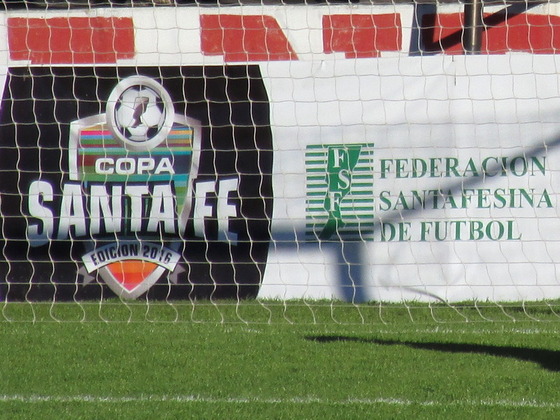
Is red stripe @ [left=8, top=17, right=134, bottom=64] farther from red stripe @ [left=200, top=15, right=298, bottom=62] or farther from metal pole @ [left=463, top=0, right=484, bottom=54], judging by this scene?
metal pole @ [left=463, top=0, right=484, bottom=54]

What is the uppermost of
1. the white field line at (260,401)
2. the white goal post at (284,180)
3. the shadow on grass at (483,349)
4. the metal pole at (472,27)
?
the metal pole at (472,27)

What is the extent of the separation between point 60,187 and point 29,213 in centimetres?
31

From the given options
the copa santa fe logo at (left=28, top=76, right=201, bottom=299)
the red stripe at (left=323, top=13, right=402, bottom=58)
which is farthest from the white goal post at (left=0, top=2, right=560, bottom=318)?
the red stripe at (left=323, top=13, right=402, bottom=58)

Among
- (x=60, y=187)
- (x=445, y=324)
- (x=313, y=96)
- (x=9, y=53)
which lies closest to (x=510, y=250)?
(x=445, y=324)

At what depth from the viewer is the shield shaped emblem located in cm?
781

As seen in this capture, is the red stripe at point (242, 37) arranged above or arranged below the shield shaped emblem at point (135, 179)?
above

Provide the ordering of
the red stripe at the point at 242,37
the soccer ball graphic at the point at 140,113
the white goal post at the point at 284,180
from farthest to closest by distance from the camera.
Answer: the red stripe at the point at 242,37 < the soccer ball graphic at the point at 140,113 < the white goal post at the point at 284,180

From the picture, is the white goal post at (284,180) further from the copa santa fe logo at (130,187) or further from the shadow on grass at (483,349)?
the shadow on grass at (483,349)

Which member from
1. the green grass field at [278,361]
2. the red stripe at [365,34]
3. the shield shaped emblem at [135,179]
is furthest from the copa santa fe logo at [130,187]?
the red stripe at [365,34]

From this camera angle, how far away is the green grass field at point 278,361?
461cm

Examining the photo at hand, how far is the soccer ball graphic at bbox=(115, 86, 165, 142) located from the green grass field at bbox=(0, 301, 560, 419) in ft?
4.39

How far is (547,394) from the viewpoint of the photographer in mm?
4793

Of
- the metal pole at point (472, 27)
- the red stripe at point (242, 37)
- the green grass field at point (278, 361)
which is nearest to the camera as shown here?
the green grass field at point (278, 361)

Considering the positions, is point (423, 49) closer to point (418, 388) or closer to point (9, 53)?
point (9, 53)
